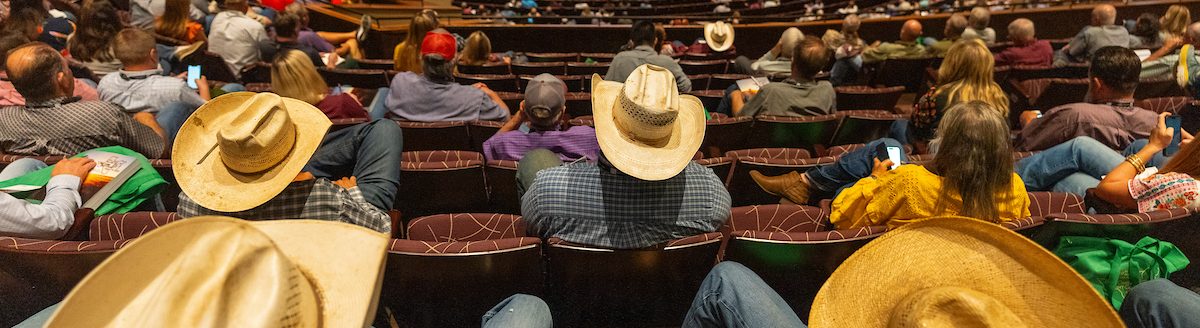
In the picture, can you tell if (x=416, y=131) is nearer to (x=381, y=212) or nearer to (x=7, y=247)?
(x=381, y=212)

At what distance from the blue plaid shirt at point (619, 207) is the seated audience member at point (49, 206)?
Answer: 1610 millimetres

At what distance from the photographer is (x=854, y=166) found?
254cm

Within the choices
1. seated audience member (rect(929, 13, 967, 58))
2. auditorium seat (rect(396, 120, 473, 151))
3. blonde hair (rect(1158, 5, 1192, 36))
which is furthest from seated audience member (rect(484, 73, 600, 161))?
blonde hair (rect(1158, 5, 1192, 36))

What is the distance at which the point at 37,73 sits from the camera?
2281 mm

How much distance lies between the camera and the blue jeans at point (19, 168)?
2111 mm

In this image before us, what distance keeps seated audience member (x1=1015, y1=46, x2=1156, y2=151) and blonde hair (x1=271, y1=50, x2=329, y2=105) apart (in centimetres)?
395

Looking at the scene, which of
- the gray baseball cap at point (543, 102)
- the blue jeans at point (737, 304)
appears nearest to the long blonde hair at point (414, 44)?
the gray baseball cap at point (543, 102)

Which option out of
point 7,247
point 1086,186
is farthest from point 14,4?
point 1086,186

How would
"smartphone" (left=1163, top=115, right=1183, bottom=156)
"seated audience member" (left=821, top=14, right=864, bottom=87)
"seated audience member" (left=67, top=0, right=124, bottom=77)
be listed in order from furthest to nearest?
"seated audience member" (left=821, top=14, right=864, bottom=87) < "seated audience member" (left=67, top=0, right=124, bottom=77) < "smartphone" (left=1163, top=115, right=1183, bottom=156)

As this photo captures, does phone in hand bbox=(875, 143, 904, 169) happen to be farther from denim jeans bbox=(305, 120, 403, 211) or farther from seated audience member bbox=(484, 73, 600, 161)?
denim jeans bbox=(305, 120, 403, 211)

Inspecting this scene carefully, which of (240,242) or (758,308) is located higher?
(240,242)

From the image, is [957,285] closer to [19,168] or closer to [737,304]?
[737,304]

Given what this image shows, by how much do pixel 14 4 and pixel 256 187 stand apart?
507cm

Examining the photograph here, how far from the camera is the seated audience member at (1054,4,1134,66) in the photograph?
5.39 m
